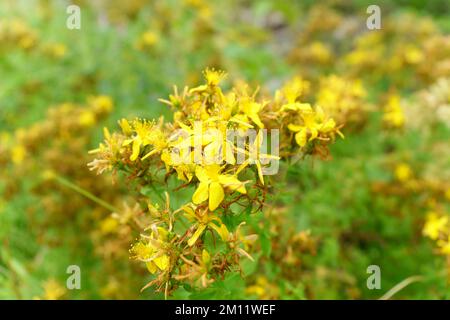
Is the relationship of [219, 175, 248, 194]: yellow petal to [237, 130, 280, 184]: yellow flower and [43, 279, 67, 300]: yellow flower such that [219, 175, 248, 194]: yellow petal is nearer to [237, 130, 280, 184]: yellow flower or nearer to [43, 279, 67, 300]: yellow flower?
[237, 130, 280, 184]: yellow flower

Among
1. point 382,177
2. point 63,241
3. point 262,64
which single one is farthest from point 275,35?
point 63,241

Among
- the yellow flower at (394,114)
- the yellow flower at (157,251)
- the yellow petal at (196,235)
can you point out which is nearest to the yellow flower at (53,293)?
the yellow flower at (157,251)

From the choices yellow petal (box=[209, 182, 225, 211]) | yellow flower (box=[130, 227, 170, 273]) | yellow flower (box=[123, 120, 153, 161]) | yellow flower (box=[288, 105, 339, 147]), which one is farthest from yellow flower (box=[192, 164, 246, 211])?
yellow flower (box=[288, 105, 339, 147])

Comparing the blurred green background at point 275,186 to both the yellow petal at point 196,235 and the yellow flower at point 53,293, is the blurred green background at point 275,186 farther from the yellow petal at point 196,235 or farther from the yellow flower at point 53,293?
the yellow petal at point 196,235

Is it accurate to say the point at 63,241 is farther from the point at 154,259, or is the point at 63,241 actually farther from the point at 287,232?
the point at 154,259

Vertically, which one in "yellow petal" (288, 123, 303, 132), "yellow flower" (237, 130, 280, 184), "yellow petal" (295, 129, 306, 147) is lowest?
"yellow flower" (237, 130, 280, 184)

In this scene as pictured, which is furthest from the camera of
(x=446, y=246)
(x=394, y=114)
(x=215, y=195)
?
(x=394, y=114)

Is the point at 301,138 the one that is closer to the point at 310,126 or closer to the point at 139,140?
the point at 310,126

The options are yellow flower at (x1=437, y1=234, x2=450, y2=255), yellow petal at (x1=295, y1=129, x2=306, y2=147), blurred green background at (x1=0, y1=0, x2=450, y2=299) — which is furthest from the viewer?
blurred green background at (x1=0, y1=0, x2=450, y2=299)

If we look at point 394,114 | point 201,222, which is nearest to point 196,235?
point 201,222
